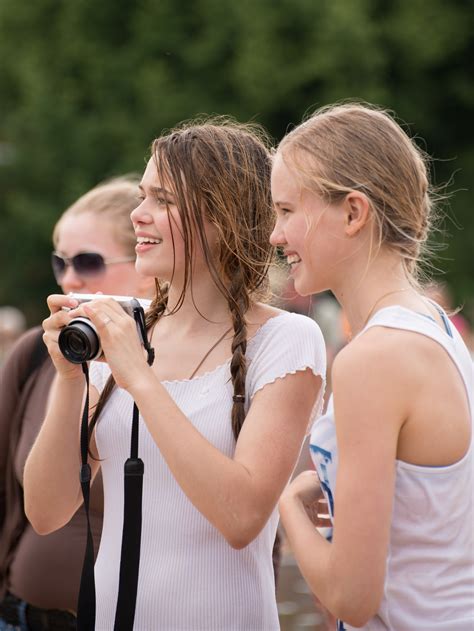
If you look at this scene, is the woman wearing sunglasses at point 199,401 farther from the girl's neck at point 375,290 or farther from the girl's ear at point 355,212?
the girl's ear at point 355,212

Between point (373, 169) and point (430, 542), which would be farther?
point (373, 169)

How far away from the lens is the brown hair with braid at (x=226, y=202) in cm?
278

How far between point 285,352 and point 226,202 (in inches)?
16.5

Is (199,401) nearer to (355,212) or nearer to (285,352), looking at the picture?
(285,352)

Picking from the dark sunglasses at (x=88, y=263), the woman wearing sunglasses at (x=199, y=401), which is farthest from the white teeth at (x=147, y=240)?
the dark sunglasses at (x=88, y=263)

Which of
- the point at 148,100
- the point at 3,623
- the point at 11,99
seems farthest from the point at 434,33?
the point at 3,623

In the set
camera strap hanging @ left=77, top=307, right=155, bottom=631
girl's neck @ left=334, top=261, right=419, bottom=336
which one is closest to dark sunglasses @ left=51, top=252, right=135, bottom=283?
camera strap hanging @ left=77, top=307, right=155, bottom=631

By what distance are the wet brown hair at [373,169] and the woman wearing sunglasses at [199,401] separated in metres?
0.44

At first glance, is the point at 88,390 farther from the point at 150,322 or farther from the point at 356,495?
the point at 356,495

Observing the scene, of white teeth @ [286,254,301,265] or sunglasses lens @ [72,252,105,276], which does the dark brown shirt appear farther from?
white teeth @ [286,254,301,265]

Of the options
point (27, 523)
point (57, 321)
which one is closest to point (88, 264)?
point (27, 523)

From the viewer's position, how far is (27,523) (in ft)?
12.0

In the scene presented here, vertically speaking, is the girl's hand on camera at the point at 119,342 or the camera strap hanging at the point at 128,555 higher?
the girl's hand on camera at the point at 119,342

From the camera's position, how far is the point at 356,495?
212cm
